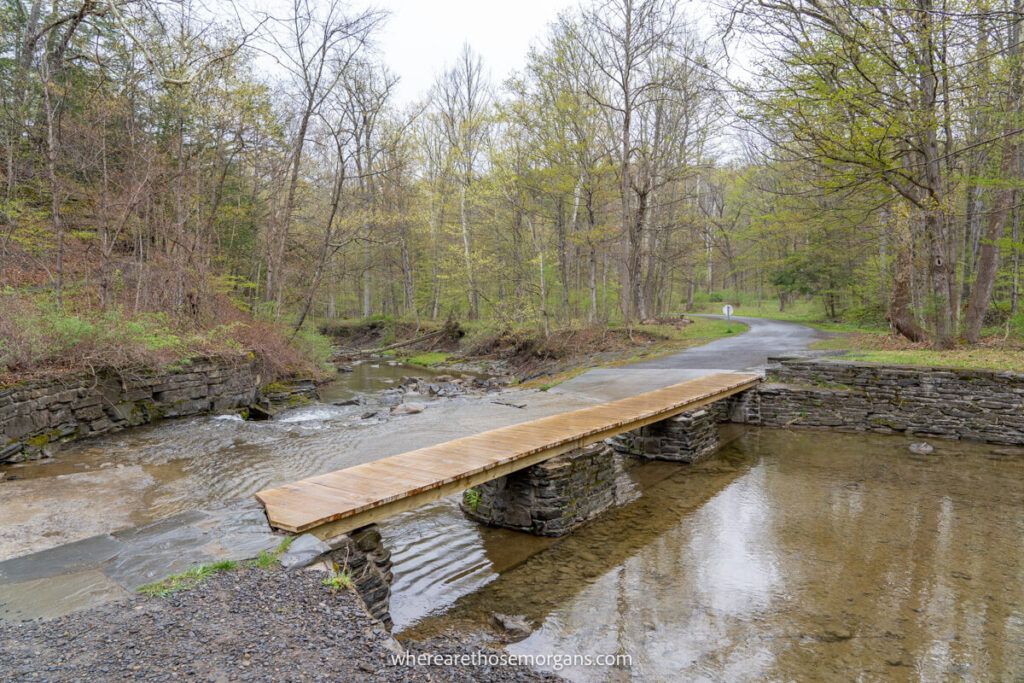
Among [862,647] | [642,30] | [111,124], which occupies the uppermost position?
[642,30]

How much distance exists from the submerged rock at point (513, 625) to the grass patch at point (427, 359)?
1778cm

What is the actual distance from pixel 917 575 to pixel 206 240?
15.2 m

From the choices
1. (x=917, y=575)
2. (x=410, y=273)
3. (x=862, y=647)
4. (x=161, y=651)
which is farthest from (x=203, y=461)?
(x=410, y=273)

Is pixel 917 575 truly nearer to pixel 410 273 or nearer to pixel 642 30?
pixel 642 30

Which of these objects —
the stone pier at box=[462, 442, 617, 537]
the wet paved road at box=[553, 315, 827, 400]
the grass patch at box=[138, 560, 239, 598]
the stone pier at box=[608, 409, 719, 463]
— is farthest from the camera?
the wet paved road at box=[553, 315, 827, 400]

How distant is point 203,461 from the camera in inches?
309

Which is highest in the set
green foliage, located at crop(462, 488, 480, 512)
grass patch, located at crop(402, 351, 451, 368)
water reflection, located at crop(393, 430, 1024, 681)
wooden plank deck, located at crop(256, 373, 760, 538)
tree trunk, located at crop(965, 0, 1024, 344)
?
tree trunk, located at crop(965, 0, 1024, 344)

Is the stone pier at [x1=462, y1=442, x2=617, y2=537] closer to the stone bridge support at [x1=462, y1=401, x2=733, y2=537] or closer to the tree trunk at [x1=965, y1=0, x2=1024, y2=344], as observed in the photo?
the stone bridge support at [x1=462, y1=401, x2=733, y2=537]

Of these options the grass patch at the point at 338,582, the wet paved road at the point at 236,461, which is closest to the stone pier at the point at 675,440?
the wet paved road at the point at 236,461

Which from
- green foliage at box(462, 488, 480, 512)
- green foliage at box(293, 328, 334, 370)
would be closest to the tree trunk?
green foliage at box(462, 488, 480, 512)

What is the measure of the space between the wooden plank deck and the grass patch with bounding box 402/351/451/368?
1445 centimetres

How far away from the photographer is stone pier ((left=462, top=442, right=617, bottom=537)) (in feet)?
20.5

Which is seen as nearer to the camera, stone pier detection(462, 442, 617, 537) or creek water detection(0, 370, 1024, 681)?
creek water detection(0, 370, 1024, 681)

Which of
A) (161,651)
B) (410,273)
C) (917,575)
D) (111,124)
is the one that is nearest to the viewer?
(161,651)
